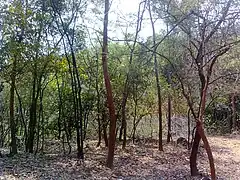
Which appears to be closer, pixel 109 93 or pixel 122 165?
pixel 109 93

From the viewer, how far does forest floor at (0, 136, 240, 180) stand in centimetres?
666

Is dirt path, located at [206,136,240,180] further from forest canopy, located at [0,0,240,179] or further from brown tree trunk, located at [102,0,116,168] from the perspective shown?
brown tree trunk, located at [102,0,116,168]

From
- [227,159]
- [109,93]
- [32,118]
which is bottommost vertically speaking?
[227,159]

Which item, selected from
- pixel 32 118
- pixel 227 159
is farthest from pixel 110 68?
pixel 227 159

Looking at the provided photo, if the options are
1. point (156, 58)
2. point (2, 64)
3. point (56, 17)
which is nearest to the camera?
point (2, 64)

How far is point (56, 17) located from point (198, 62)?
371 cm

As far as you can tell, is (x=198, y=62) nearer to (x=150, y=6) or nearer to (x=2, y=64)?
(x=150, y=6)

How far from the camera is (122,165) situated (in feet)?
26.8

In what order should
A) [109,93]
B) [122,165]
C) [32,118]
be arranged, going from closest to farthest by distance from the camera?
[109,93] < [122,165] < [32,118]

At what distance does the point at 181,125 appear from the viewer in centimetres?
1363

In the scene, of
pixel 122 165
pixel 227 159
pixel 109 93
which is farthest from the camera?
pixel 227 159

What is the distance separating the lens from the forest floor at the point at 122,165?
6660mm

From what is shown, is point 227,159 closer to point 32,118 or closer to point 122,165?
point 122,165

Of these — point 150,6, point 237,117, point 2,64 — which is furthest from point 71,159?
point 237,117
